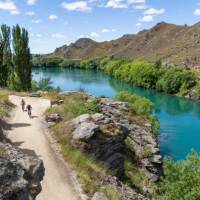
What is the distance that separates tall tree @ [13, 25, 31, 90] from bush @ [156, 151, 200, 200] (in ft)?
175

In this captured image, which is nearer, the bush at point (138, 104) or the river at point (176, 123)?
the river at point (176, 123)

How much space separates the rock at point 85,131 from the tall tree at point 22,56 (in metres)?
45.8

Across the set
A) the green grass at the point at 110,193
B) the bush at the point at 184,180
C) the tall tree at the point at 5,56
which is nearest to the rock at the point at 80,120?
the green grass at the point at 110,193

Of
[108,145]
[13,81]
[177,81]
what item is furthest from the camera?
[177,81]

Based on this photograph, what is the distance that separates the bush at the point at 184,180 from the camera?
81.1ft

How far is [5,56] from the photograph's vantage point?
78.4m

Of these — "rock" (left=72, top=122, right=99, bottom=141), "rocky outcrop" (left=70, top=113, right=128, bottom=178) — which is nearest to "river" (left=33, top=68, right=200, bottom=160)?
"rocky outcrop" (left=70, top=113, right=128, bottom=178)

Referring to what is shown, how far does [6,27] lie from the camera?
7831 centimetres

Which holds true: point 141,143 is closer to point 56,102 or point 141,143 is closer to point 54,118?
point 56,102

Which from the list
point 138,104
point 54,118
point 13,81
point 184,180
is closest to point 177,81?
point 138,104

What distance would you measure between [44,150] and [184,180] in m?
10.8

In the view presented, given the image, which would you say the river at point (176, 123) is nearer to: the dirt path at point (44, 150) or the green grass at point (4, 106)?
the green grass at point (4, 106)

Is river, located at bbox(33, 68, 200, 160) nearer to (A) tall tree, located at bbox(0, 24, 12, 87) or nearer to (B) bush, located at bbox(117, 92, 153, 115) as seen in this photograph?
(B) bush, located at bbox(117, 92, 153, 115)

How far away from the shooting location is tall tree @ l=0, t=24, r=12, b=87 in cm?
7350
